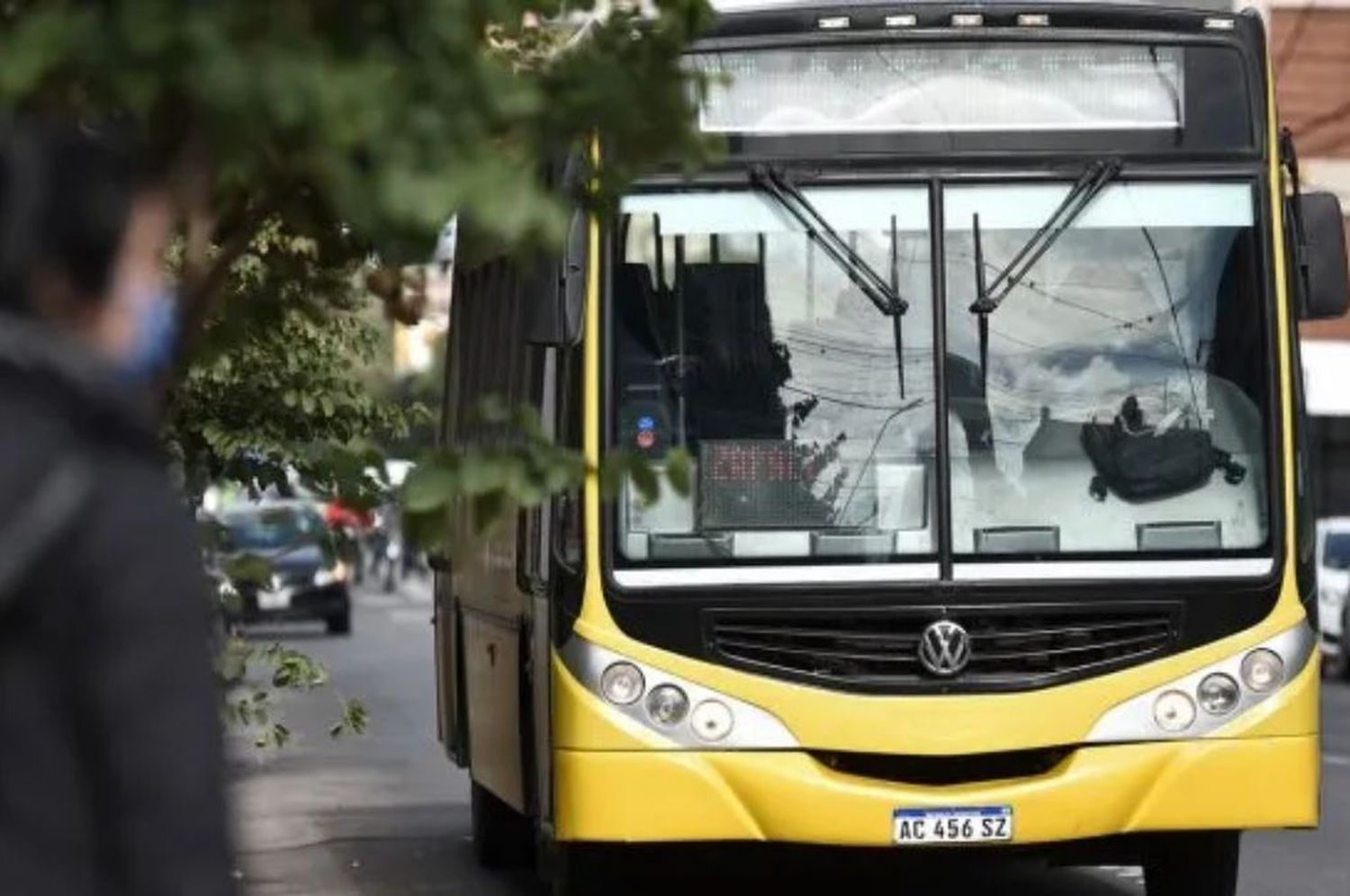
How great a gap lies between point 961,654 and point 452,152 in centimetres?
773

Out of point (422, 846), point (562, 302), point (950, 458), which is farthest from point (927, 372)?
point (422, 846)

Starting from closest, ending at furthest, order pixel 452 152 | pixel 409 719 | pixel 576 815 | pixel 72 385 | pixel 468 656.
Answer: pixel 72 385, pixel 452 152, pixel 576 815, pixel 468 656, pixel 409 719

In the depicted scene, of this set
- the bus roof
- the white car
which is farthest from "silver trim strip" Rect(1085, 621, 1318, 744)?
the white car

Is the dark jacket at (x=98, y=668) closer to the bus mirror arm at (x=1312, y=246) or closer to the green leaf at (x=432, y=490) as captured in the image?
the green leaf at (x=432, y=490)

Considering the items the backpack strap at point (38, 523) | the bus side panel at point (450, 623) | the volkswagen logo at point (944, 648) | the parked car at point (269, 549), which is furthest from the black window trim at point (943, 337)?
the backpack strap at point (38, 523)

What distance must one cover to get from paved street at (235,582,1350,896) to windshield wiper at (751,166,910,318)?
1813 mm

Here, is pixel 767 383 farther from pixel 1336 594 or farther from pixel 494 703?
pixel 1336 594

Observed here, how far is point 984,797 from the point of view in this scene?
11.2 meters

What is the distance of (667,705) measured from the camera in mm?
11250

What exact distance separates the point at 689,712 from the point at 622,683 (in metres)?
0.23

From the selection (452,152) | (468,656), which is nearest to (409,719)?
(468,656)

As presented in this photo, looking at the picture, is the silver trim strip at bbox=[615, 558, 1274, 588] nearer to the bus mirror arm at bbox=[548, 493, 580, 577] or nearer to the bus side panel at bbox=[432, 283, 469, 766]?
the bus mirror arm at bbox=[548, 493, 580, 577]

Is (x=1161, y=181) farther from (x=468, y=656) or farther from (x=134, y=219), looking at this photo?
(x=134, y=219)

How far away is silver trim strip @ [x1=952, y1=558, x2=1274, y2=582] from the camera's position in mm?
11344
